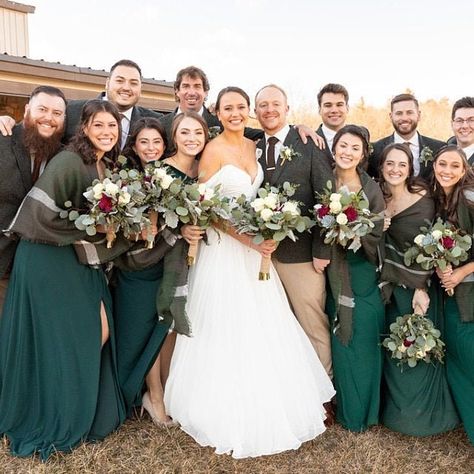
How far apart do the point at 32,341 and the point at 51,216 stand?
99cm

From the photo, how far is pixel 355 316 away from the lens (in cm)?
465

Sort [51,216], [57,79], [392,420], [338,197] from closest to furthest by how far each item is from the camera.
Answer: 1. [51,216]
2. [338,197]
3. [392,420]
4. [57,79]

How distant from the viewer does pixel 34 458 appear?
Result: 403 cm

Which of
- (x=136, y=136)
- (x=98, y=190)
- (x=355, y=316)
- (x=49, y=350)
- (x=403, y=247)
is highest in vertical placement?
(x=136, y=136)

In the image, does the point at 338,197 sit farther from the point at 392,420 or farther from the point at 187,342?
the point at 392,420

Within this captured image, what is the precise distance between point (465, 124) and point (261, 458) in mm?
3912

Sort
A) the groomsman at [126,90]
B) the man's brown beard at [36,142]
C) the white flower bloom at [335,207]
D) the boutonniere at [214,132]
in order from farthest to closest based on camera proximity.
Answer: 1. the groomsman at [126,90]
2. the boutonniere at [214,132]
3. the man's brown beard at [36,142]
4. the white flower bloom at [335,207]

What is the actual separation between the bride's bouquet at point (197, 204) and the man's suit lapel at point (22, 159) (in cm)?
120

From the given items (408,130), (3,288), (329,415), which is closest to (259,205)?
(329,415)

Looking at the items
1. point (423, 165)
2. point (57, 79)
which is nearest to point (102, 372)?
point (423, 165)

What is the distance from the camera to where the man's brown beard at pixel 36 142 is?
14.3ft

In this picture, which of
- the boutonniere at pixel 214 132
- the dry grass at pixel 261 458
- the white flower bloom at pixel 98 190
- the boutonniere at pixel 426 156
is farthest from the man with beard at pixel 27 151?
the boutonniere at pixel 426 156

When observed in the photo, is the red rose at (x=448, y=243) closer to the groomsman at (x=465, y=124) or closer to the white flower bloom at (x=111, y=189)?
the groomsman at (x=465, y=124)

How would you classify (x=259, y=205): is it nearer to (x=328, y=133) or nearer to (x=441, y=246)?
(x=441, y=246)
